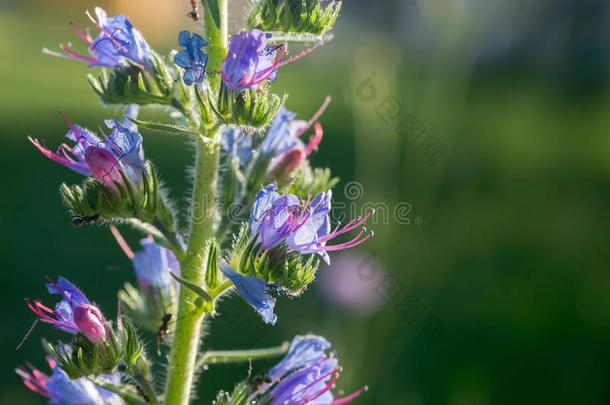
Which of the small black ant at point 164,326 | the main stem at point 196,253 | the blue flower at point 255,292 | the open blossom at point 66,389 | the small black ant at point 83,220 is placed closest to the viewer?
the blue flower at point 255,292

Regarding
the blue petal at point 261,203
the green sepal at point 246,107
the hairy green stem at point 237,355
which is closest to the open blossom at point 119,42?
A: the green sepal at point 246,107

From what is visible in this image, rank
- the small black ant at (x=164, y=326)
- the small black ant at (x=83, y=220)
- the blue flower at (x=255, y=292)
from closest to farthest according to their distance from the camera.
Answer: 1. the blue flower at (x=255, y=292)
2. the small black ant at (x=83, y=220)
3. the small black ant at (x=164, y=326)

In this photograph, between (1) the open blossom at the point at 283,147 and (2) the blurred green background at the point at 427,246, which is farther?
(2) the blurred green background at the point at 427,246

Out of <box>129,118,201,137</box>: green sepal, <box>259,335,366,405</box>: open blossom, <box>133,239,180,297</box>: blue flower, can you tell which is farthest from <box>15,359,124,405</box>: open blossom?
<box>129,118,201,137</box>: green sepal

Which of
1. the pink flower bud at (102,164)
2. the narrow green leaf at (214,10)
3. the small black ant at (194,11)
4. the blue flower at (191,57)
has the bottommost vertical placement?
the pink flower bud at (102,164)

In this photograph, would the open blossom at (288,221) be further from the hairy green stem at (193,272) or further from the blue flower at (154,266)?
the blue flower at (154,266)

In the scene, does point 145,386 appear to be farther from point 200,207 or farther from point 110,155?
point 110,155

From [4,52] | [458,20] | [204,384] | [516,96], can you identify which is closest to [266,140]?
[458,20]
